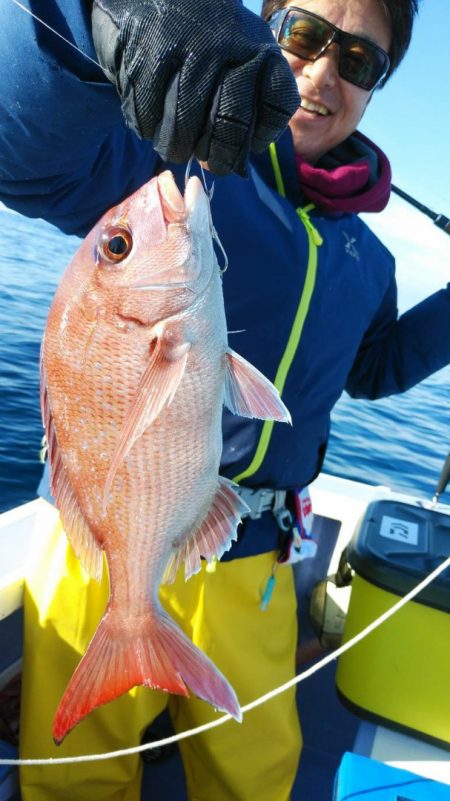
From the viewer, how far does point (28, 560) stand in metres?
2.35

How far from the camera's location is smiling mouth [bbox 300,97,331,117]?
→ 2.05 metres

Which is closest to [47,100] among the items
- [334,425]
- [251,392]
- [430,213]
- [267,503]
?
[251,392]

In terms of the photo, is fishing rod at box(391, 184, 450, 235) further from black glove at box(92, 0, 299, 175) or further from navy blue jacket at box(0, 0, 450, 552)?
black glove at box(92, 0, 299, 175)

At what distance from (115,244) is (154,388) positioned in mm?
309

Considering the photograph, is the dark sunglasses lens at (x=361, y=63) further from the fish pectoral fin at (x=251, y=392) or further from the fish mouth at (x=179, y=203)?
the fish pectoral fin at (x=251, y=392)

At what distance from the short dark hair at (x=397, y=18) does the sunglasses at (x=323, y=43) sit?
13 cm

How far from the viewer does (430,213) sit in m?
2.81

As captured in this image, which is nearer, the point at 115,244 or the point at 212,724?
the point at 115,244

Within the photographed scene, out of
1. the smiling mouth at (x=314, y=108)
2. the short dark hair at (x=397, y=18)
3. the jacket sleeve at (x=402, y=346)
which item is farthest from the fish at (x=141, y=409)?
the jacket sleeve at (x=402, y=346)

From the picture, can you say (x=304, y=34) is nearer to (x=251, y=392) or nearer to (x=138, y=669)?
(x=251, y=392)

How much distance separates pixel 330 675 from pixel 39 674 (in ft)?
5.90

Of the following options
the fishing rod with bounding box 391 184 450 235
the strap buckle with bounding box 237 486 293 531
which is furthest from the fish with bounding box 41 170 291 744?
the fishing rod with bounding box 391 184 450 235

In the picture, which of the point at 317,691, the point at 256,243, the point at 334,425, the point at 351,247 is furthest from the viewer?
the point at 334,425

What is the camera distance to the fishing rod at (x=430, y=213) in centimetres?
274
